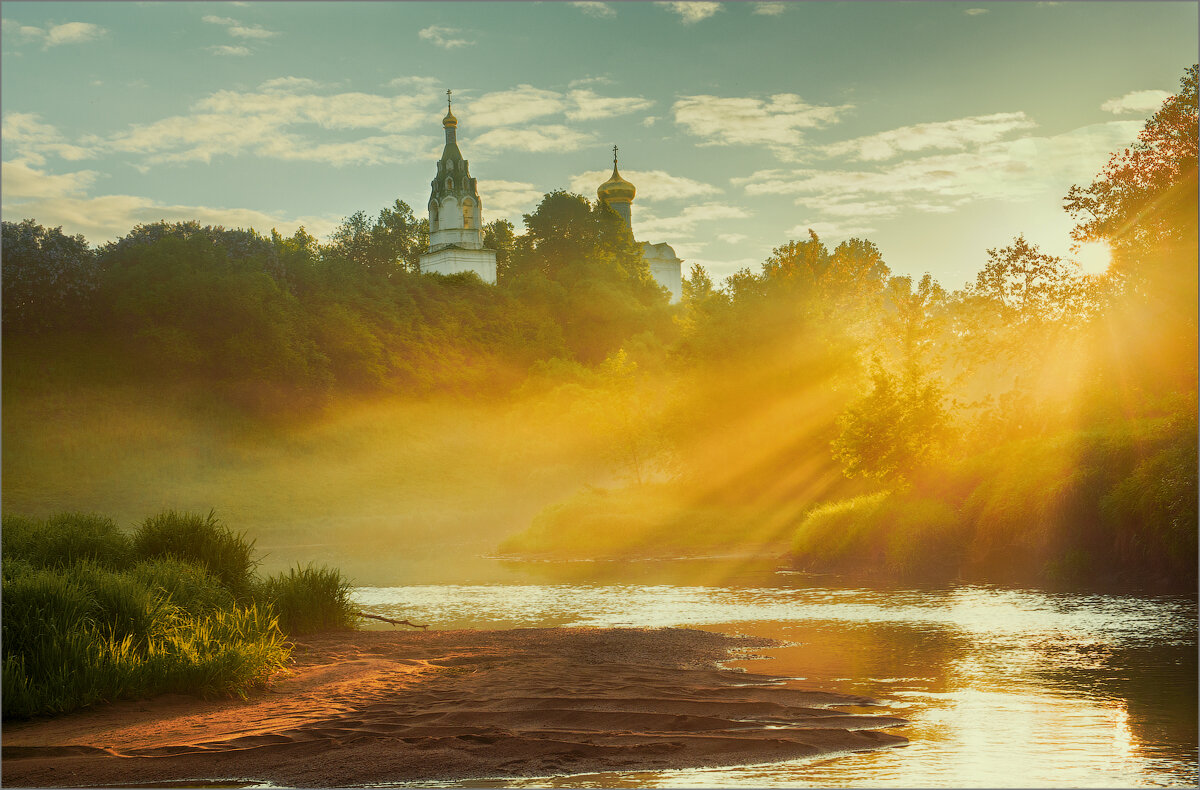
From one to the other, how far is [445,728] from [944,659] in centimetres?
836

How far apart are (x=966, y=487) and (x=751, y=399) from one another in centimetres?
1687

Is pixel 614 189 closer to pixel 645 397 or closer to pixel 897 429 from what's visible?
pixel 645 397

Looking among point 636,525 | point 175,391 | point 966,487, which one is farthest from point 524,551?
point 175,391

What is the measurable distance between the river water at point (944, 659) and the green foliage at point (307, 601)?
3.13 meters

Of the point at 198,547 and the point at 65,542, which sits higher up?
the point at 65,542

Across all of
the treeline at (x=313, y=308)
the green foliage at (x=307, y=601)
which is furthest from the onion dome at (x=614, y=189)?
the green foliage at (x=307, y=601)

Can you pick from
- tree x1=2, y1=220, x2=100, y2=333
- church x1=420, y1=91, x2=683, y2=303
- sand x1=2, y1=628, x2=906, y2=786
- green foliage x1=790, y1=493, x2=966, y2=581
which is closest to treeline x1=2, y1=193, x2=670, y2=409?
tree x1=2, y1=220, x2=100, y2=333

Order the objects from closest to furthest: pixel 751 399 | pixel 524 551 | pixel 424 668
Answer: pixel 424 668 → pixel 524 551 → pixel 751 399

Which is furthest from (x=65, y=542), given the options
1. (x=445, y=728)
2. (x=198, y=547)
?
(x=445, y=728)

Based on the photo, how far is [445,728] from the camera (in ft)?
33.9

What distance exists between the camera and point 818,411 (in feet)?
152

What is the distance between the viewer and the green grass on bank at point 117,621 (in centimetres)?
1172

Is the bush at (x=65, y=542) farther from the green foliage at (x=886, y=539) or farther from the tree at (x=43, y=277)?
the tree at (x=43, y=277)

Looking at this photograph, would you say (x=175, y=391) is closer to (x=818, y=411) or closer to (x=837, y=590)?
(x=818, y=411)
